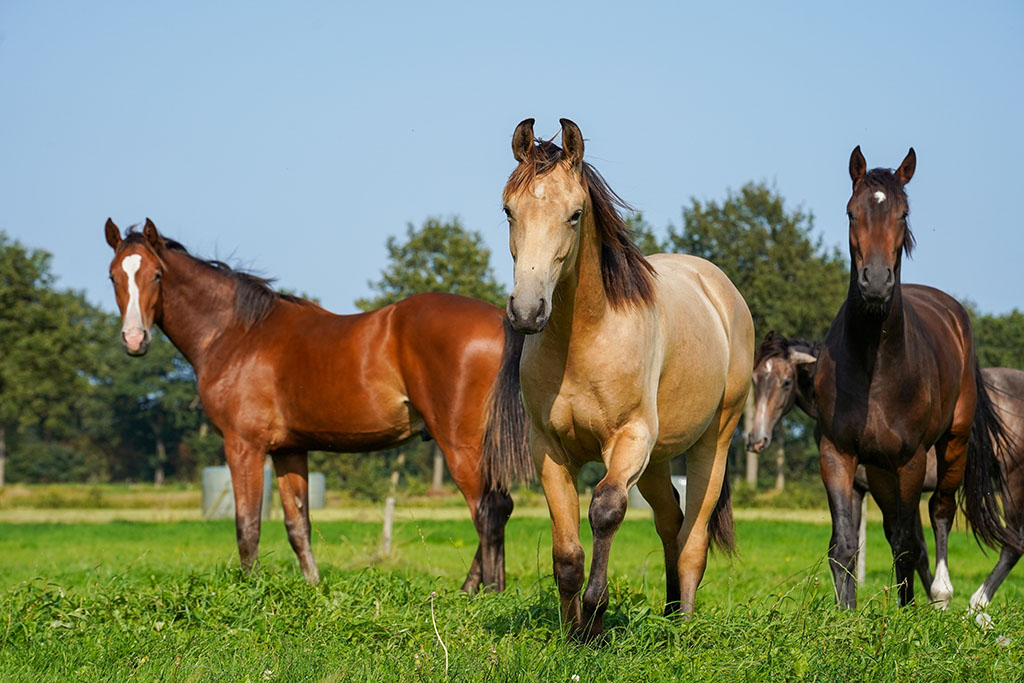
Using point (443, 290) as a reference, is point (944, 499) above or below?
below

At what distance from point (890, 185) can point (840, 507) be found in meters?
1.94

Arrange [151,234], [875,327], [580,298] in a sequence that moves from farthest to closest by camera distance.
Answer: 1. [151,234]
2. [875,327]
3. [580,298]

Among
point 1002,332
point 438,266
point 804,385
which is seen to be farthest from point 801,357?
point 1002,332

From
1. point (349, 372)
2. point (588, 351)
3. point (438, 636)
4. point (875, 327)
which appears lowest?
point (438, 636)

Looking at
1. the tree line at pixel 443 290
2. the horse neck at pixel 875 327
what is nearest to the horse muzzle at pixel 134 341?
the horse neck at pixel 875 327

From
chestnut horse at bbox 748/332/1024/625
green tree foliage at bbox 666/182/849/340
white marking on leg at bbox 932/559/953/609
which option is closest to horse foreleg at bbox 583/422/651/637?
chestnut horse at bbox 748/332/1024/625

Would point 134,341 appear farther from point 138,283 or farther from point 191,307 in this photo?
point 191,307

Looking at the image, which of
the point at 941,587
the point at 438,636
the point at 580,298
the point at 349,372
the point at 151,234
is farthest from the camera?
the point at 151,234

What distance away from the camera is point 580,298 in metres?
4.46

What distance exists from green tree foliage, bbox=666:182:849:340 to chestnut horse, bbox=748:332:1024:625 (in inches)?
1286

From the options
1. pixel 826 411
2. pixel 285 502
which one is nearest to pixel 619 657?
pixel 826 411

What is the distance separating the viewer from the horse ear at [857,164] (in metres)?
6.03

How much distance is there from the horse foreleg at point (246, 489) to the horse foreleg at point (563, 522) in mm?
4371

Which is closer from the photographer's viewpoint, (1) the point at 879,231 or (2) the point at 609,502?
(2) the point at 609,502
